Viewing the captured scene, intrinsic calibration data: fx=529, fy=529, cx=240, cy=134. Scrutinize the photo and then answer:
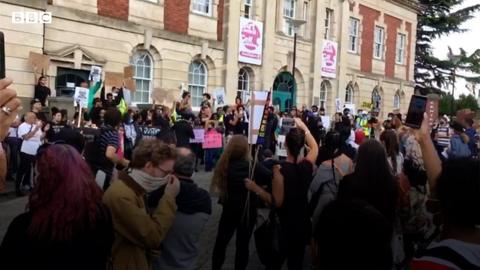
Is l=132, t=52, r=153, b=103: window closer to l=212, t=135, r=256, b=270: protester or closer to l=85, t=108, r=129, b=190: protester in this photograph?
l=85, t=108, r=129, b=190: protester

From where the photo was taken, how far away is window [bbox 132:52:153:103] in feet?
66.9

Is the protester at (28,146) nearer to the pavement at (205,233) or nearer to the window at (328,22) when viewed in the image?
the pavement at (205,233)

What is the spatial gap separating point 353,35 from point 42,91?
2183 centimetres

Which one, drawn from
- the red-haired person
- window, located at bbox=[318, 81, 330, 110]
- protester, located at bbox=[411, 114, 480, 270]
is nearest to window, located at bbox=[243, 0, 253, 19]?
window, located at bbox=[318, 81, 330, 110]

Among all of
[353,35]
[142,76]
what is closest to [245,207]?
[142,76]

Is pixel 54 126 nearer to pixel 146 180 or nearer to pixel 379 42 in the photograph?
pixel 146 180

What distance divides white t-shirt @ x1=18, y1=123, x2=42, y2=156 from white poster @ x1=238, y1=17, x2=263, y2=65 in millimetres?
14263

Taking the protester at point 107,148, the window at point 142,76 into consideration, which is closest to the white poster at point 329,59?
the window at point 142,76

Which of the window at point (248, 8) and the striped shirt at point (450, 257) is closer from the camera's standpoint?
the striped shirt at point (450, 257)

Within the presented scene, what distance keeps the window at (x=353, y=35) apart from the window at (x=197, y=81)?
1236cm

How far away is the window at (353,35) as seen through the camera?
106 feet

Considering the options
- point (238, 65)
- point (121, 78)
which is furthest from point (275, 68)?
point (121, 78)

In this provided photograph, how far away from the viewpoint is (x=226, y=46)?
23719 mm

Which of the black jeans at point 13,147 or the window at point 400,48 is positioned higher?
the window at point 400,48
